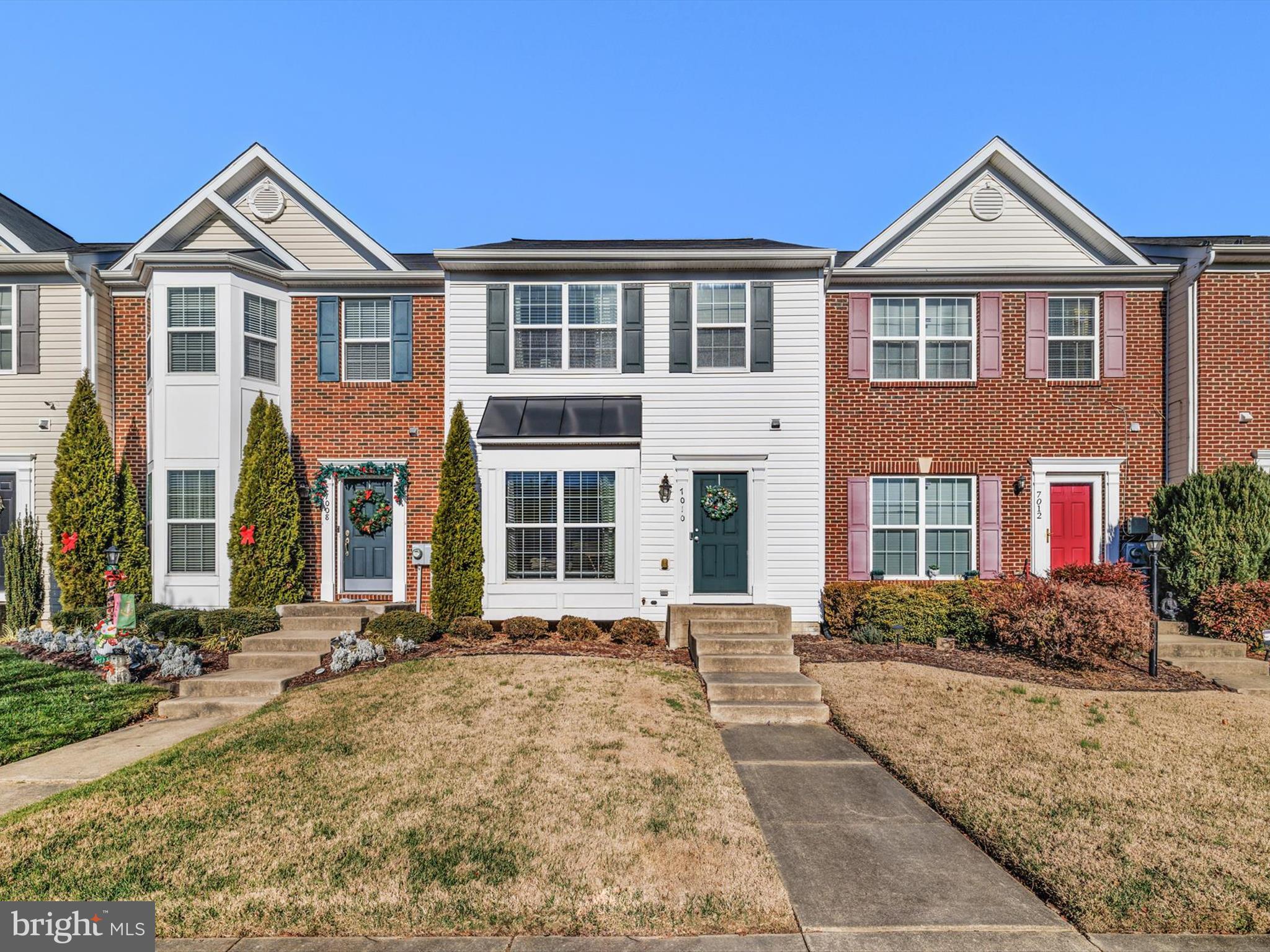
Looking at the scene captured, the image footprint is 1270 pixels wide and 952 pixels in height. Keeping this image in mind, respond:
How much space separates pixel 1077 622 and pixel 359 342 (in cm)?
1195

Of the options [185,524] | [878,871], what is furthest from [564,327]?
[878,871]

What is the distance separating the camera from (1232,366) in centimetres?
1147

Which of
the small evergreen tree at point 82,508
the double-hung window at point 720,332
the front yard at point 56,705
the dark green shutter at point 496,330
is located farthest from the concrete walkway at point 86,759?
the double-hung window at point 720,332

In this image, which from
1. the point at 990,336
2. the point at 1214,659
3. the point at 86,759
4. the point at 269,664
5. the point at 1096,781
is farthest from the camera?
the point at 990,336

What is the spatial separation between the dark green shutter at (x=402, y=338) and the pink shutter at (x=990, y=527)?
10.1 meters

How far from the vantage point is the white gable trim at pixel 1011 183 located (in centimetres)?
1197

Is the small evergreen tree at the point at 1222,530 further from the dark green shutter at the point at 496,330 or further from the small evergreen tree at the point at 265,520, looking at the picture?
the small evergreen tree at the point at 265,520

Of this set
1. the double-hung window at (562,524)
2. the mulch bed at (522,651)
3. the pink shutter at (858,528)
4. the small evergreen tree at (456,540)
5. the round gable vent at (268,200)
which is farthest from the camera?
the round gable vent at (268,200)

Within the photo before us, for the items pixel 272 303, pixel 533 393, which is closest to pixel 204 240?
pixel 272 303

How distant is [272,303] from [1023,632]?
42.5 feet

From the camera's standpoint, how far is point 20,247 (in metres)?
12.2

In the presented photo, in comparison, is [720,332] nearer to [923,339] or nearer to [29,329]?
[923,339]

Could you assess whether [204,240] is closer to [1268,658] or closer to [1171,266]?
[1171,266]

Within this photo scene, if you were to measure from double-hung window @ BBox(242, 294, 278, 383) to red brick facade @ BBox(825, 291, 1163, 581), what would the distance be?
9.48 meters
